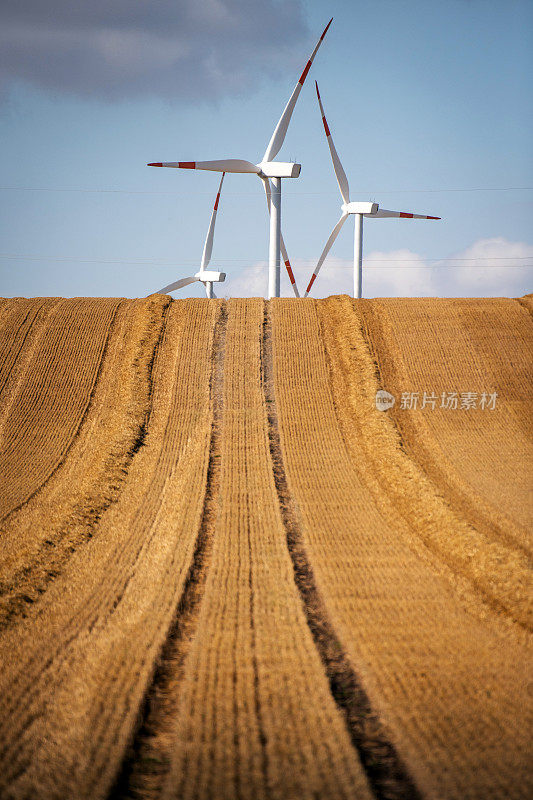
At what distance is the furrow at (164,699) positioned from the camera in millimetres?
7633

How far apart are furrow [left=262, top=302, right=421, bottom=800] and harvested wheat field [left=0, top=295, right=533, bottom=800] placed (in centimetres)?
4

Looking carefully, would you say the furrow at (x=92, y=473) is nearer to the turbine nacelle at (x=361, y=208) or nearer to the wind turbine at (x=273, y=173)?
the wind turbine at (x=273, y=173)

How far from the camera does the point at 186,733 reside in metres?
8.27

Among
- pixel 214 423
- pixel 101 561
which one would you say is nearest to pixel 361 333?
pixel 214 423

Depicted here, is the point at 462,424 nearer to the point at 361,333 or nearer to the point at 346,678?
the point at 361,333

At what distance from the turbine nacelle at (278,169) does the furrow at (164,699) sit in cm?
3464

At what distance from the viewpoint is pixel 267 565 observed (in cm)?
1477

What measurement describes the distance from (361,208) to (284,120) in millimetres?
11085

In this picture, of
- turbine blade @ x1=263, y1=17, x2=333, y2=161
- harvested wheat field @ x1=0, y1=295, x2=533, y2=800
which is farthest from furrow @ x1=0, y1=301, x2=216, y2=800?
turbine blade @ x1=263, y1=17, x2=333, y2=161

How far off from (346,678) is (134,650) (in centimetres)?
346

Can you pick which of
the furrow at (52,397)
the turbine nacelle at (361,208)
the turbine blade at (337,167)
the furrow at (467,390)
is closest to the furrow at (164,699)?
the furrow at (467,390)

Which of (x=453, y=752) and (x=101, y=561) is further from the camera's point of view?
(x=101, y=561)

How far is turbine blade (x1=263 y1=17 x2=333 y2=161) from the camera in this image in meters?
42.8

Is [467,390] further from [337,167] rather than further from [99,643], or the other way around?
[337,167]
